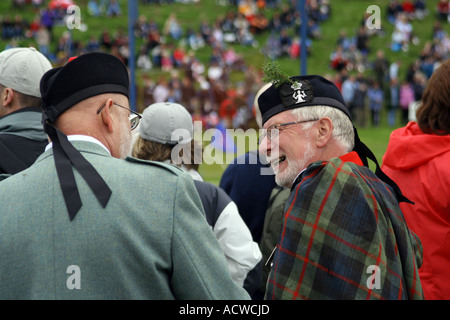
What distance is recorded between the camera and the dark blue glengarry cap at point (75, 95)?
1880 mm

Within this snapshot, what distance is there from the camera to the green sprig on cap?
2.70 metres

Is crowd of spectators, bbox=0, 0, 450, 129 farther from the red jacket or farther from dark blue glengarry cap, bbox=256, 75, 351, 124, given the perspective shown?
dark blue glengarry cap, bbox=256, 75, 351, 124

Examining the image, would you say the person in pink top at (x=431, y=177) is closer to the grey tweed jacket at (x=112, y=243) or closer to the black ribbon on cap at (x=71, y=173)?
the grey tweed jacket at (x=112, y=243)

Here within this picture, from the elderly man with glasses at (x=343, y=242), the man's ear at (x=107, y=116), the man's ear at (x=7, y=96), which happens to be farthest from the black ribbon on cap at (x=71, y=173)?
the man's ear at (x=7, y=96)

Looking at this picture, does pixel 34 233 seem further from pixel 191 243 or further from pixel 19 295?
pixel 191 243

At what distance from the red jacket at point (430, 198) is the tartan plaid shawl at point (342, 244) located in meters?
0.86

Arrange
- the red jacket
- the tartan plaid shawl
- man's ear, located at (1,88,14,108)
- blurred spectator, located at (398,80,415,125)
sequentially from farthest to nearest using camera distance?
blurred spectator, located at (398,80,415,125) → man's ear, located at (1,88,14,108) → the red jacket → the tartan plaid shawl

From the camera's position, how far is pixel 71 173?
6.28ft

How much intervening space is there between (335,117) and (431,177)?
29.6 inches

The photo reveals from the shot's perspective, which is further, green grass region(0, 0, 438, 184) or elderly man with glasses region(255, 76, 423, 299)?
green grass region(0, 0, 438, 184)

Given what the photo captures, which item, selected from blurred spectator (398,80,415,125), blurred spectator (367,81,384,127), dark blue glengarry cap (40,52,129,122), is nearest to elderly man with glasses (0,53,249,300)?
dark blue glengarry cap (40,52,129,122)

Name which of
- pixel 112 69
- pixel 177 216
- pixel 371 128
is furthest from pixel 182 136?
pixel 371 128

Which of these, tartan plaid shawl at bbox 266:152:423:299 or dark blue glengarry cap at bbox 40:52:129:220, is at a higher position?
dark blue glengarry cap at bbox 40:52:129:220

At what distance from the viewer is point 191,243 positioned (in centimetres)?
189
